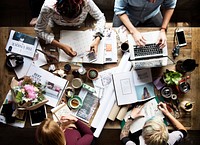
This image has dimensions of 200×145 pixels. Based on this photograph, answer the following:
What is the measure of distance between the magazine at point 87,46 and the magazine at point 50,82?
0.49 feet

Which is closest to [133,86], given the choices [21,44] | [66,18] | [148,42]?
[148,42]

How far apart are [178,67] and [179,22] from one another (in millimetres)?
895

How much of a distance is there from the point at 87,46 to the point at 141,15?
0.52m

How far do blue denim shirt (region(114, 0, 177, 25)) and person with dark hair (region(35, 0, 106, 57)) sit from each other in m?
0.17

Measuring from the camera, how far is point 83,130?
7.62 feet

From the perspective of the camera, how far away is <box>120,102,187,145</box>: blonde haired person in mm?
2119

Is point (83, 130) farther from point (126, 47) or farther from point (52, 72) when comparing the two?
point (126, 47)

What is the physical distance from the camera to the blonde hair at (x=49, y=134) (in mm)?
1990

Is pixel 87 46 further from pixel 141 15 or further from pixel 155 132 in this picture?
pixel 155 132

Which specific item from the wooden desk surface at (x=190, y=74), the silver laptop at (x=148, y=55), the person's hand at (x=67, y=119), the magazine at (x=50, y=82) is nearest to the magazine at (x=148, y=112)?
the wooden desk surface at (x=190, y=74)

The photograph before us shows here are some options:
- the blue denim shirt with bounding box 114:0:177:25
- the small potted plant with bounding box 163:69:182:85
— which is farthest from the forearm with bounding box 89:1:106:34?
the small potted plant with bounding box 163:69:182:85

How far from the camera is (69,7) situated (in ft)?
6.92

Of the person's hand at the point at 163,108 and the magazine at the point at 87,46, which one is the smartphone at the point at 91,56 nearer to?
the magazine at the point at 87,46

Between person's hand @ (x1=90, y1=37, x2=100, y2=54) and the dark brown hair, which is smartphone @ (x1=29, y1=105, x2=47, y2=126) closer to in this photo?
person's hand @ (x1=90, y1=37, x2=100, y2=54)
